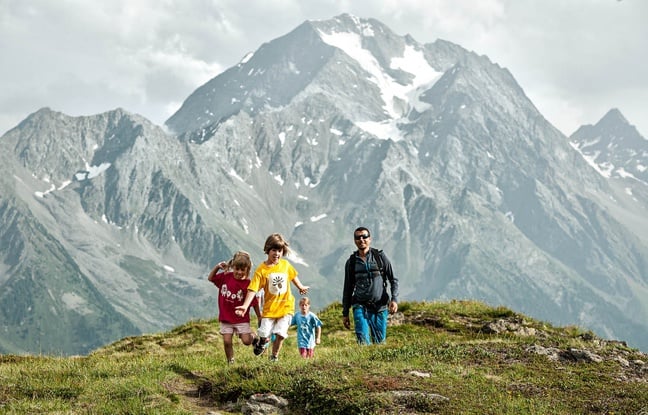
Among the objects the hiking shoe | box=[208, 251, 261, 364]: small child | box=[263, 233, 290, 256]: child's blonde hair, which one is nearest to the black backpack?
box=[263, 233, 290, 256]: child's blonde hair

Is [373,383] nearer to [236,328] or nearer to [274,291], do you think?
[274,291]

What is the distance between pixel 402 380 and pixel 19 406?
7655 millimetres

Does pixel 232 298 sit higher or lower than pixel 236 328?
higher

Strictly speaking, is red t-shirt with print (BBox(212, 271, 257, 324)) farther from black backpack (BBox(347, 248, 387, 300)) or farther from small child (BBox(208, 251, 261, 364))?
black backpack (BBox(347, 248, 387, 300))

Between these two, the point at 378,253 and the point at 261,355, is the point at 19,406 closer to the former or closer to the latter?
the point at 261,355

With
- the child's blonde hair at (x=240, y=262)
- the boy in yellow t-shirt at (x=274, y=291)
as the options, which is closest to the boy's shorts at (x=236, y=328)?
the boy in yellow t-shirt at (x=274, y=291)

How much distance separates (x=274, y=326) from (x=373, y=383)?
5.14 metres

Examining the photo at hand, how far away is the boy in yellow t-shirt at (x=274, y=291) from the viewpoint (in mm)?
17391

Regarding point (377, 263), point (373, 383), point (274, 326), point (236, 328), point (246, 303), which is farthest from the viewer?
point (377, 263)

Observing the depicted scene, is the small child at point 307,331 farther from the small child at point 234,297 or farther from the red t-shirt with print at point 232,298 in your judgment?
the red t-shirt with print at point 232,298

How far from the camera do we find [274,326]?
17812 mm

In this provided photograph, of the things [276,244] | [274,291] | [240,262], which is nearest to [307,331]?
[274,291]

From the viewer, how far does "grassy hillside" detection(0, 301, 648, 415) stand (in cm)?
1228

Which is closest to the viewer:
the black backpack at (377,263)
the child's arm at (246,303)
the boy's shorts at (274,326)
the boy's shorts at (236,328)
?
the child's arm at (246,303)
